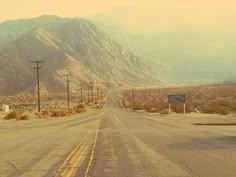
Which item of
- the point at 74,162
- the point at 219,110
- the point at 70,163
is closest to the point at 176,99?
the point at 219,110

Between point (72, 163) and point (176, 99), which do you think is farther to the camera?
point (176, 99)

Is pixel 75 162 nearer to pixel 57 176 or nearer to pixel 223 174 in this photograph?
pixel 57 176

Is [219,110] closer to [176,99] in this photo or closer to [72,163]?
[176,99]

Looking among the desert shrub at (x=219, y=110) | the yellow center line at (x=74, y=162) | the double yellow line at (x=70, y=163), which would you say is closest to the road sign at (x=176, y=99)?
the desert shrub at (x=219, y=110)

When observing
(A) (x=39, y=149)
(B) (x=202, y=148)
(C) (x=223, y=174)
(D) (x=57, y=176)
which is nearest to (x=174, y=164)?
(C) (x=223, y=174)

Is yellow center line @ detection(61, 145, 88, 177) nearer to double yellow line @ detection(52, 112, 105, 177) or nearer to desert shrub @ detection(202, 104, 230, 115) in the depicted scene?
double yellow line @ detection(52, 112, 105, 177)

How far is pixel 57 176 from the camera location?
12.9m

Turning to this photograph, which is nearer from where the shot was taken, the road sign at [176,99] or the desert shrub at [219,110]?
the desert shrub at [219,110]

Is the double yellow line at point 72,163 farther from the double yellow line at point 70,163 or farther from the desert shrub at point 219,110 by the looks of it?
the desert shrub at point 219,110

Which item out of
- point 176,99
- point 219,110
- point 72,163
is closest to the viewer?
point 72,163

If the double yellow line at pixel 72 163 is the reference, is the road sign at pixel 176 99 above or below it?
above

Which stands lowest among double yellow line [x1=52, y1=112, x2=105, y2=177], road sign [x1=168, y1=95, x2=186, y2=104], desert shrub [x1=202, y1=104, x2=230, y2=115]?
double yellow line [x1=52, y1=112, x2=105, y2=177]

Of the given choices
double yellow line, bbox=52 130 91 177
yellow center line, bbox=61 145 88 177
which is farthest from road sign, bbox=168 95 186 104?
double yellow line, bbox=52 130 91 177

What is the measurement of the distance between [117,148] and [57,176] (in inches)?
323
